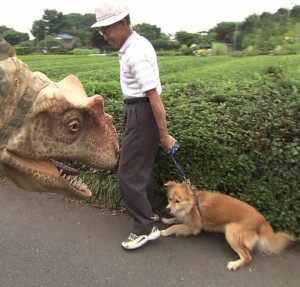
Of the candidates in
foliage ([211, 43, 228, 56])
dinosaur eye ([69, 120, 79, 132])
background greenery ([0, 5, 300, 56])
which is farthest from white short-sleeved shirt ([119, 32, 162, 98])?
foliage ([211, 43, 228, 56])

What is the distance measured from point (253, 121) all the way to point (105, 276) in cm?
180

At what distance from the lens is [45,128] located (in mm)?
1741

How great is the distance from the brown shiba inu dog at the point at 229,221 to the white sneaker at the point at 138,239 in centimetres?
20

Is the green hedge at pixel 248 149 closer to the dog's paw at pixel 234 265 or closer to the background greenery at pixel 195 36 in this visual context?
the dog's paw at pixel 234 265

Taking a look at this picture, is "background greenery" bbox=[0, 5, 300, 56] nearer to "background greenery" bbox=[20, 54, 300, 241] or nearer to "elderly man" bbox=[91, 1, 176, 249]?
"background greenery" bbox=[20, 54, 300, 241]

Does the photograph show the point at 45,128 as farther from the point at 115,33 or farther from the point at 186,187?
the point at 186,187

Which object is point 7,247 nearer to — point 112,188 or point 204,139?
point 112,188

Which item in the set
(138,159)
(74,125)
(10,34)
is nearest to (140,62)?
(138,159)

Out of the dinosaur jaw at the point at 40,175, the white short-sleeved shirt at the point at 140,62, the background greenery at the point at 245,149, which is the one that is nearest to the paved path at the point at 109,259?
the background greenery at the point at 245,149

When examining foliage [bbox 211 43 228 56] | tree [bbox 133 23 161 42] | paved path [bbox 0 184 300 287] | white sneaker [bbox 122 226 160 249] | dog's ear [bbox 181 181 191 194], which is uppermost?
dog's ear [bbox 181 181 191 194]

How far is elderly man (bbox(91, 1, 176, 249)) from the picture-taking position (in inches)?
129

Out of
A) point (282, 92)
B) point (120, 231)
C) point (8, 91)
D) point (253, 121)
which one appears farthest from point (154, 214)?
point (8, 91)

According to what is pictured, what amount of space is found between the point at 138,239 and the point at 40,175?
7.20ft

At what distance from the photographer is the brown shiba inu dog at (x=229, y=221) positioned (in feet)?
11.7
